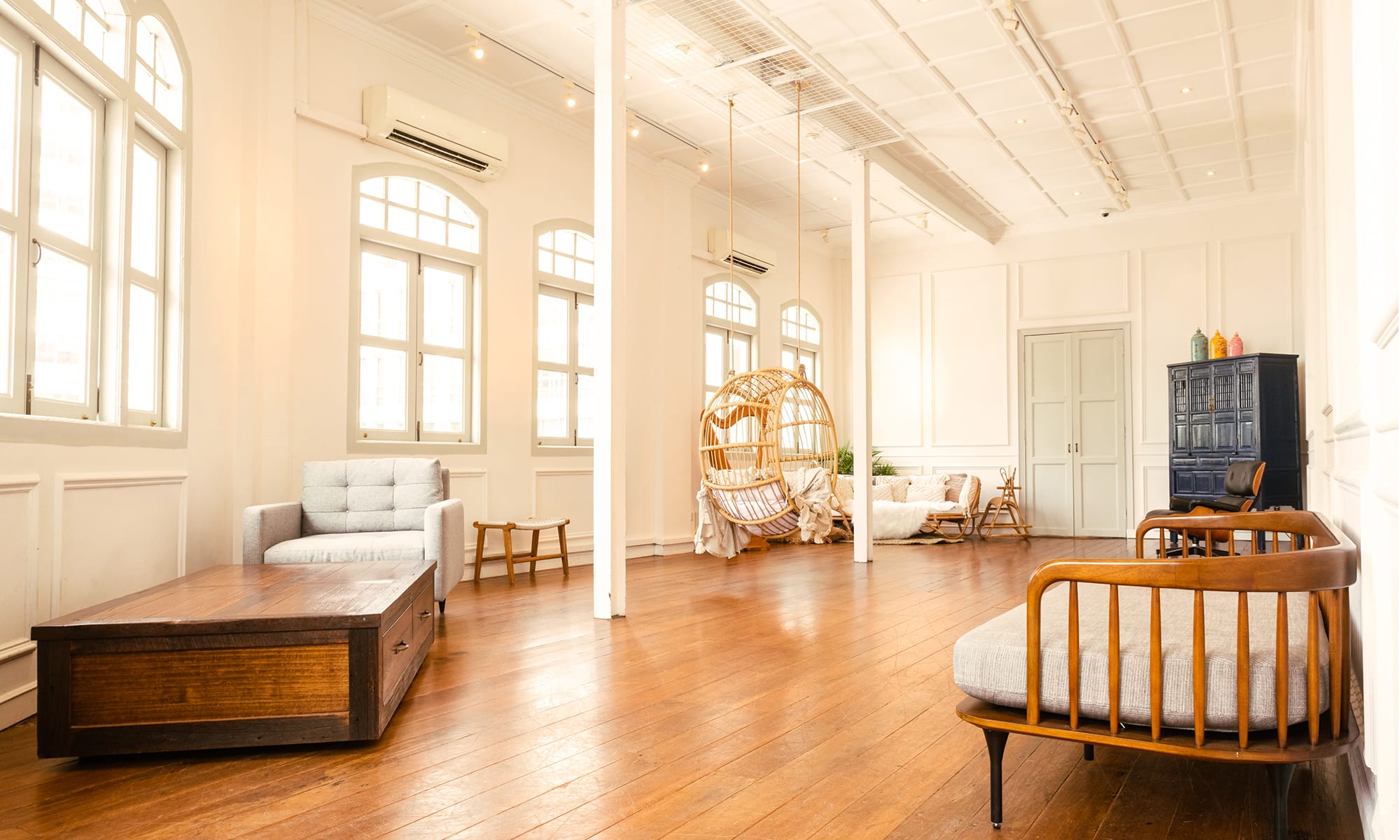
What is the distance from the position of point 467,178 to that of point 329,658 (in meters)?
4.87

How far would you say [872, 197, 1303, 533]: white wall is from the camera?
963cm

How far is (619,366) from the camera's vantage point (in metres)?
5.14

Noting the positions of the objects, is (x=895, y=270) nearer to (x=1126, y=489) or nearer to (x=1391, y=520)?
(x=1126, y=489)

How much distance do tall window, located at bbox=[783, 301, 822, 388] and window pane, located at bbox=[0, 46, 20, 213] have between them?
8413 mm

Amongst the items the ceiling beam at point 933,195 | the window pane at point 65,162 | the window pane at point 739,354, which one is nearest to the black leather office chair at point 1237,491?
the ceiling beam at point 933,195

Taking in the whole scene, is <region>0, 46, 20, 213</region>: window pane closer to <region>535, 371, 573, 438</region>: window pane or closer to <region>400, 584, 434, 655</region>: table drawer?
<region>400, 584, 434, 655</region>: table drawer

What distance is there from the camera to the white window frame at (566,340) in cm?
739

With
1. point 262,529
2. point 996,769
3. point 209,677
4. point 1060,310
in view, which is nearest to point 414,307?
point 262,529

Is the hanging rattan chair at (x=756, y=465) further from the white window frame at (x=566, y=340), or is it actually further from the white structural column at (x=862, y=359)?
the white window frame at (x=566, y=340)

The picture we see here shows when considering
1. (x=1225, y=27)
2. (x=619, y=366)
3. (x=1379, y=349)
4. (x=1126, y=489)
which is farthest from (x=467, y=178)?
(x=1126, y=489)

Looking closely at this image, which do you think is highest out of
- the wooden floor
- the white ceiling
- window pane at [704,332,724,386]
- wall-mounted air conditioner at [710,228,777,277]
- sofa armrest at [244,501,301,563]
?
the white ceiling

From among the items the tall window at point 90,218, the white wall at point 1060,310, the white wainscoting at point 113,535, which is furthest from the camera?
the white wall at point 1060,310

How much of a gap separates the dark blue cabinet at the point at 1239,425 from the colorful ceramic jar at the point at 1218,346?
0.38 metres

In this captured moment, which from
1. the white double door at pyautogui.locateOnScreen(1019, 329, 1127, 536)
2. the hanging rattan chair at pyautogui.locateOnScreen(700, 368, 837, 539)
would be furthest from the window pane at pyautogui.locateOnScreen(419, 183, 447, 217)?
the white double door at pyautogui.locateOnScreen(1019, 329, 1127, 536)
